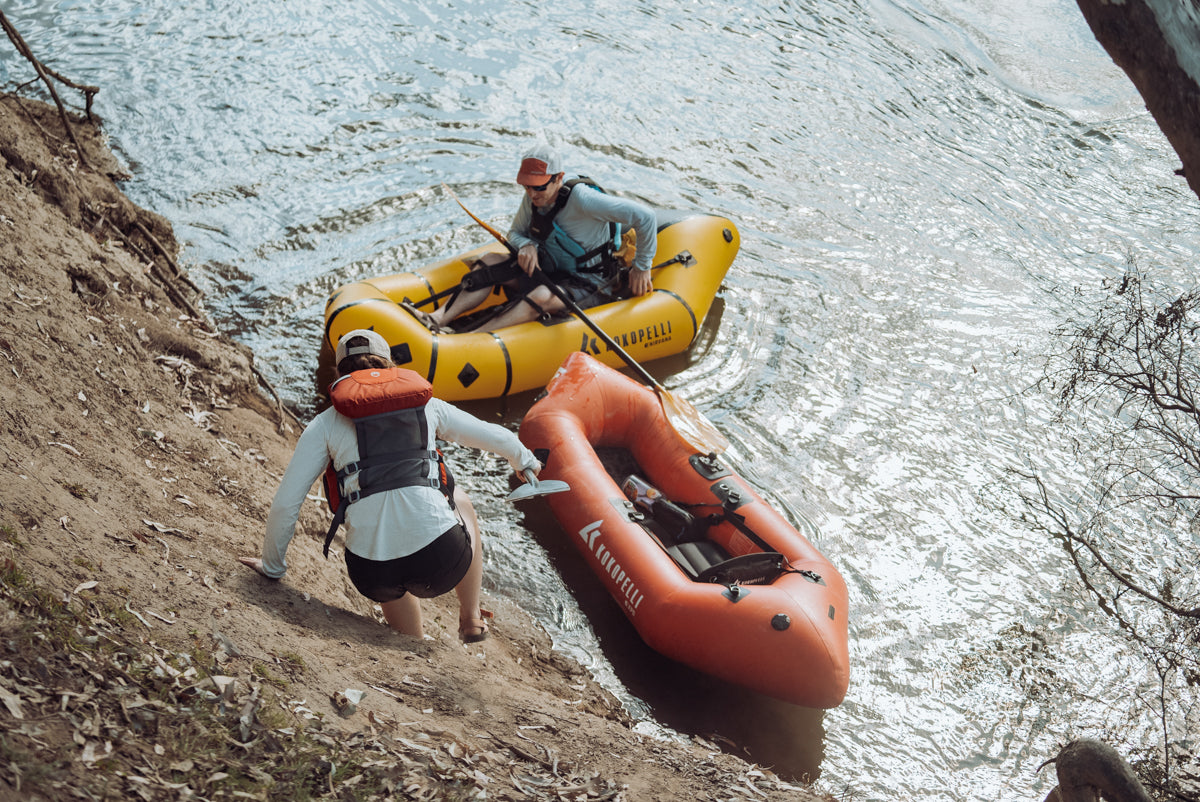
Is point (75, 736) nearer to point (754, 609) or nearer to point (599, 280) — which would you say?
point (754, 609)

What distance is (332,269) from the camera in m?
7.31

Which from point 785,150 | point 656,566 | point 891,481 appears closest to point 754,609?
point 656,566

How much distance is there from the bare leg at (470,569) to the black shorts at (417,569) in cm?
15

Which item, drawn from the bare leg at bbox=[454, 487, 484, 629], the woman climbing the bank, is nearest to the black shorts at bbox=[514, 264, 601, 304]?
the bare leg at bbox=[454, 487, 484, 629]

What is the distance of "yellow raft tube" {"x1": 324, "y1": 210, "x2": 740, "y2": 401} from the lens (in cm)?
600

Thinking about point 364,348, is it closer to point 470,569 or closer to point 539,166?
point 470,569

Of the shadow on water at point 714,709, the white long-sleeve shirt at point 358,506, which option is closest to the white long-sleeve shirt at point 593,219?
the shadow on water at point 714,709

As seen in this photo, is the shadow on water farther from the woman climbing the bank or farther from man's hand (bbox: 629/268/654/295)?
man's hand (bbox: 629/268/654/295)

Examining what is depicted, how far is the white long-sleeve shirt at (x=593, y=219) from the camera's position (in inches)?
251

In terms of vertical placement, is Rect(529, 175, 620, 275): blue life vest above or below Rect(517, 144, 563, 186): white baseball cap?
below

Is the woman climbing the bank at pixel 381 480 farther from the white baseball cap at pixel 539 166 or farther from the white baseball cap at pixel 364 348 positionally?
the white baseball cap at pixel 539 166

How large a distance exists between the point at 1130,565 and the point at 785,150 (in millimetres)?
5361

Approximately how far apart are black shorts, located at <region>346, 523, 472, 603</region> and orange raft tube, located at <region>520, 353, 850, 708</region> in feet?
4.98

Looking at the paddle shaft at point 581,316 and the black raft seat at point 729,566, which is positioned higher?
the paddle shaft at point 581,316
